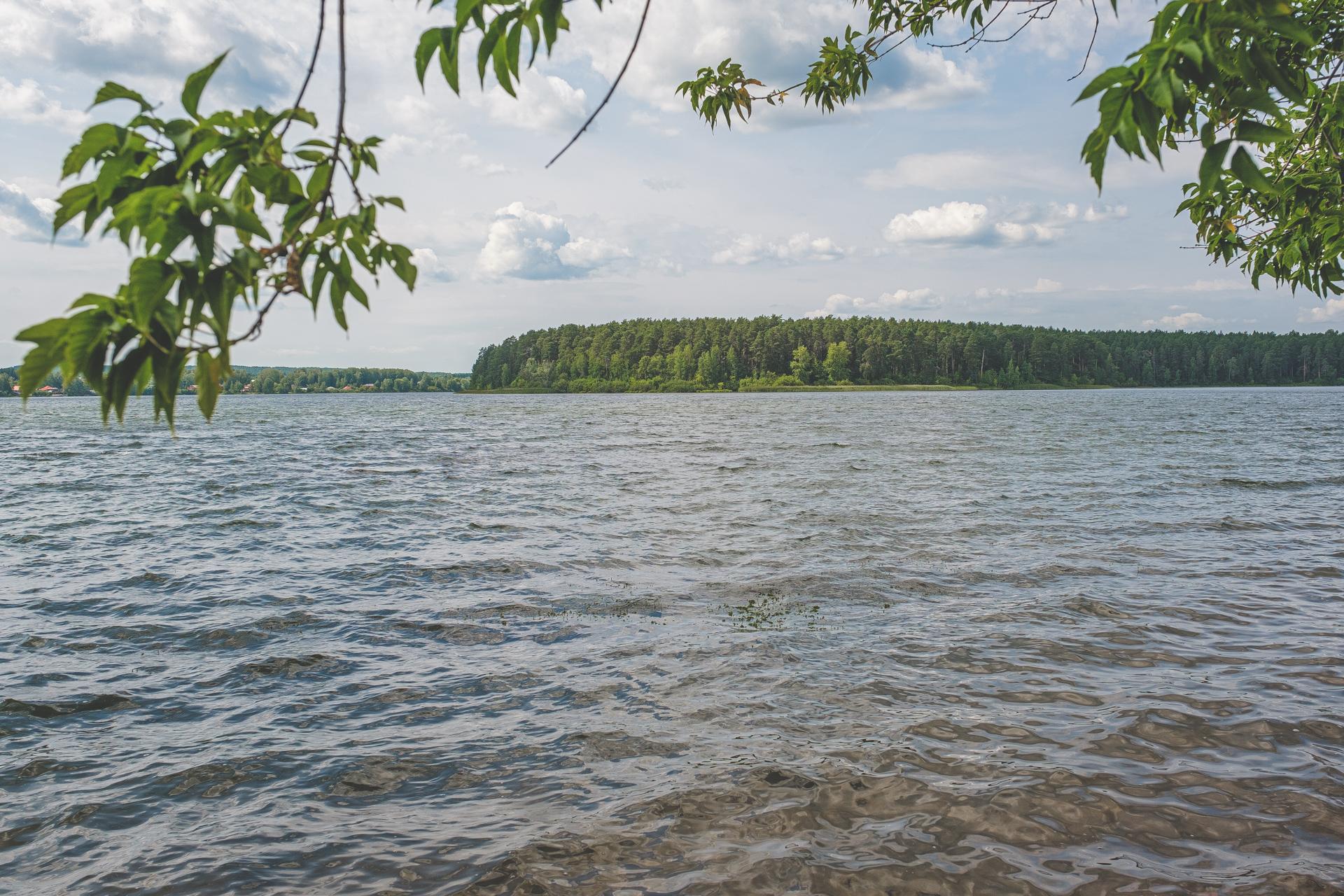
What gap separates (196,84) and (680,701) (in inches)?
282

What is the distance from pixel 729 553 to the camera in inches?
611

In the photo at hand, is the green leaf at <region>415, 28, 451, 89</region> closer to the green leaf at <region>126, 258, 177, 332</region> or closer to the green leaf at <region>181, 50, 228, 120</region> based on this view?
the green leaf at <region>181, 50, 228, 120</region>

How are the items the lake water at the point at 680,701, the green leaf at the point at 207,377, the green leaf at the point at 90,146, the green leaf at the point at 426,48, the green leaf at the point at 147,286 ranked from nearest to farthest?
the green leaf at the point at 147,286 → the green leaf at the point at 207,377 → the green leaf at the point at 90,146 → the green leaf at the point at 426,48 → the lake water at the point at 680,701

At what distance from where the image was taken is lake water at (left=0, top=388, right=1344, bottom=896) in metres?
5.62

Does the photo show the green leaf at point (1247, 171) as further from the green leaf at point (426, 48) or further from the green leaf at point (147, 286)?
the green leaf at point (147, 286)

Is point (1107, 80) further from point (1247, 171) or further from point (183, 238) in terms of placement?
point (183, 238)

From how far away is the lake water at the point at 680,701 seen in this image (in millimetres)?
5625

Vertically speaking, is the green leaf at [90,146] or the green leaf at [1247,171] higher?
the green leaf at [90,146]

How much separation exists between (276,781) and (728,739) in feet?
12.7

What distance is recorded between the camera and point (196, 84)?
227 centimetres

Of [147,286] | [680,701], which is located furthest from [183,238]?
[680,701]

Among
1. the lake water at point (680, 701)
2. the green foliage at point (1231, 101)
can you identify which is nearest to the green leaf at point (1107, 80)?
the green foliage at point (1231, 101)

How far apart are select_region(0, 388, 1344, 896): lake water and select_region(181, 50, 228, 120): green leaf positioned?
4860 millimetres

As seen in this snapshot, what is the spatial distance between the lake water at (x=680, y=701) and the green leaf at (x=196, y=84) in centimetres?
486
